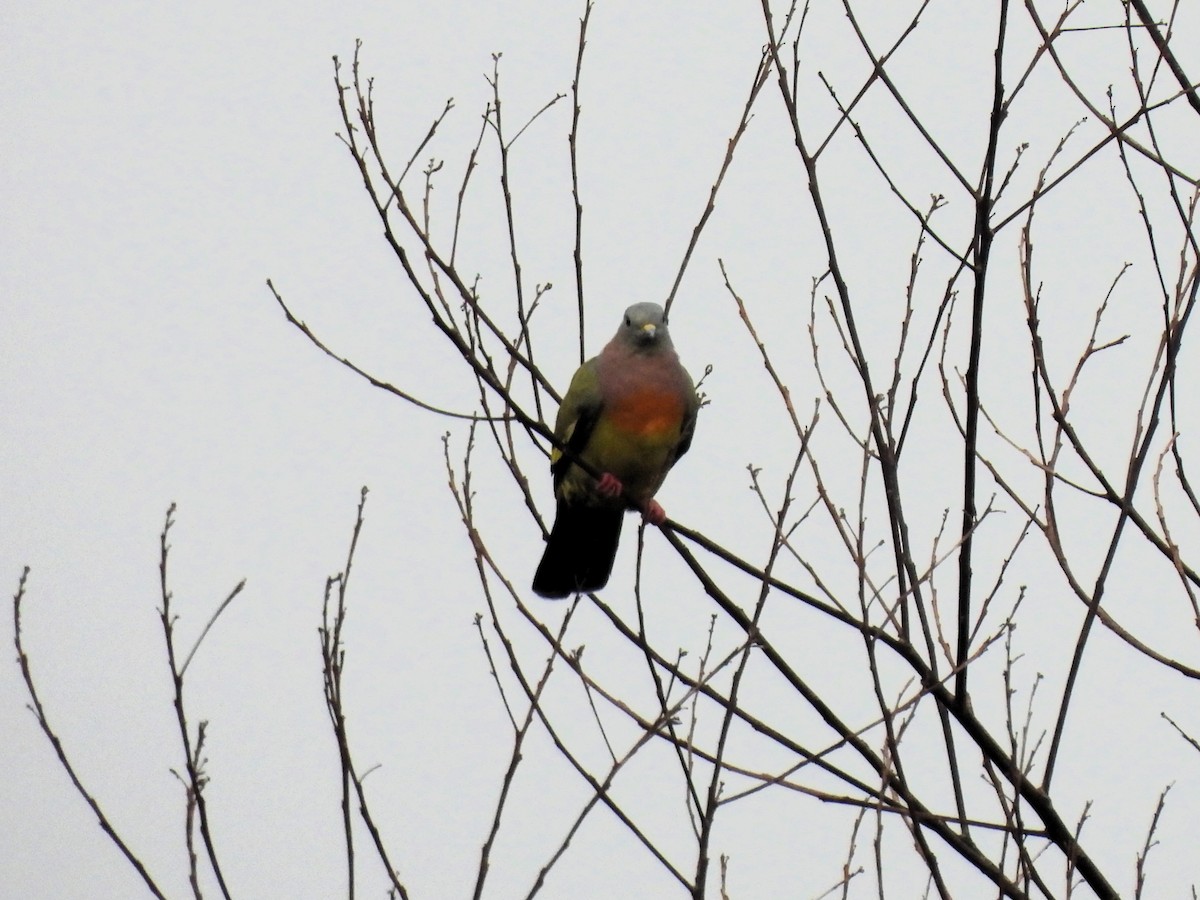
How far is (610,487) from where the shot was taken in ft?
17.9

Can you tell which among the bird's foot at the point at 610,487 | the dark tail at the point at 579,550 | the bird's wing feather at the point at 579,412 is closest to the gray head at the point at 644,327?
the bird's wing feather at the point at 579,412

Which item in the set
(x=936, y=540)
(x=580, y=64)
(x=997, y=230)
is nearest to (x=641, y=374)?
(x=580, y=64)

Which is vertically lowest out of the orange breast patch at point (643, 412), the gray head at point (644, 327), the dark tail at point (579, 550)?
the dark tail at point (579, 550)

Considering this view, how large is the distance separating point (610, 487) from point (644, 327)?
0.62 metres

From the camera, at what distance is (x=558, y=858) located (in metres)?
2.88

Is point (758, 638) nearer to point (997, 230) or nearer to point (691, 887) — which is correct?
point (691, 887)

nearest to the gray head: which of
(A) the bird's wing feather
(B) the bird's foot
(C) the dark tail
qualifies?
(A) the bird's wing feather

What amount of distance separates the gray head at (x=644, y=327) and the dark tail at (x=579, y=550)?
0.69 metres

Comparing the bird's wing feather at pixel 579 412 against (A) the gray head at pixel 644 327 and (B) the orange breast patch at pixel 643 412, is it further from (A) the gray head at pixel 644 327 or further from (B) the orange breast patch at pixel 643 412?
(A) the gray head at pixel 644 327

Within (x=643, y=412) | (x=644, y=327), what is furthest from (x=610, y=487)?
(x=644, y=327)

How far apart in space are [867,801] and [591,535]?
2.77 metres

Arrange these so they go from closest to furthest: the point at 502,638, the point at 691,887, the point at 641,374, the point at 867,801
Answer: the point at 691,887
the point at 867,801
the point at 502,638
the point at 641,374

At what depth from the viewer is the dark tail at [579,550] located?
570 centimetres

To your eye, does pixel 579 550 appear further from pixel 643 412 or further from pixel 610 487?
pixel 643 412
